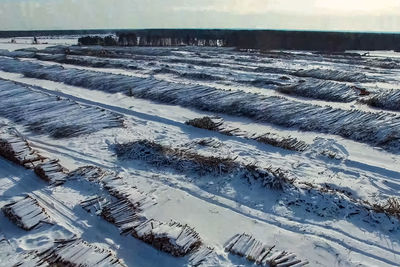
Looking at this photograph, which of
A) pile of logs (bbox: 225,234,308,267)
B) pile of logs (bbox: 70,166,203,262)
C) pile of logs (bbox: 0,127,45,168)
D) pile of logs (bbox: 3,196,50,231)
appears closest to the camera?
pile of logs (bbox: 225,234,308,267)

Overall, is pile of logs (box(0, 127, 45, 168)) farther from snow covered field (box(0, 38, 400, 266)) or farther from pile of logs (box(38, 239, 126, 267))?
pile of logs (box(38, 239, 126, 267))

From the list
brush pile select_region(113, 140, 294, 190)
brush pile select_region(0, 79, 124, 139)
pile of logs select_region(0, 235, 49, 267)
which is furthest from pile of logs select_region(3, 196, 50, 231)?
brush pile select_region(0, 79, 124, 139)

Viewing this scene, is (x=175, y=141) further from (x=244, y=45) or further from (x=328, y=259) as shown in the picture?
(x=244, y=45)

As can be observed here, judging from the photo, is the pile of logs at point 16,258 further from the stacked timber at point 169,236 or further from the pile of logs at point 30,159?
the pile of logs at point 30,159

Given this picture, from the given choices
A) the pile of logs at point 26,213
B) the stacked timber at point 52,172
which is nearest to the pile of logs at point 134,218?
the stacked timber at point 52,172

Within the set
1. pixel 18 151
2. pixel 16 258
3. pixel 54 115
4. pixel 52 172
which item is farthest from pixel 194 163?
pixel 54 115

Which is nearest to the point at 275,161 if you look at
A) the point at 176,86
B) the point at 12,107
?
Result: the point at 176,86

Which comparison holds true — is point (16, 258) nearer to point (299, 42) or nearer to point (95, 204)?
point (95, 204)
